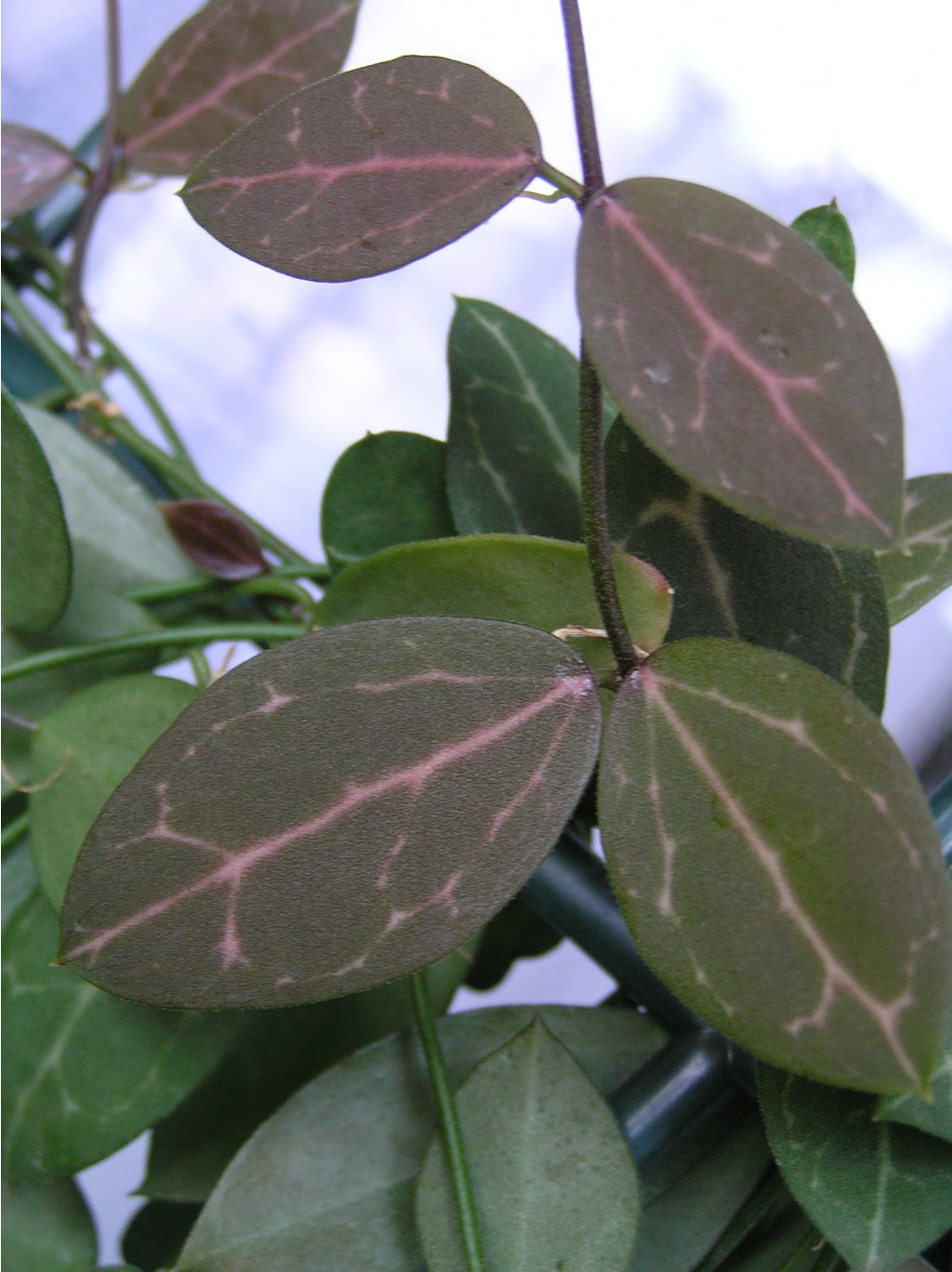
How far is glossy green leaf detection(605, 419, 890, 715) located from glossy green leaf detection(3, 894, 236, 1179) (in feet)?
0.88

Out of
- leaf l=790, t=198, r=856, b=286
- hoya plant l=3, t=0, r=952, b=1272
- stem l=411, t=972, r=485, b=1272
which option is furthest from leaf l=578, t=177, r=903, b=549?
stem l=411, t=972, r=485, b=1272

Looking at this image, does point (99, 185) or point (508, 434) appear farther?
point (99, 185)

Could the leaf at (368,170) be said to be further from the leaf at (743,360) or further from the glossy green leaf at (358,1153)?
the glossy green leaf at (358,1153)

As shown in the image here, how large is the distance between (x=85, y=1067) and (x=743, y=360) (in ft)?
1.23

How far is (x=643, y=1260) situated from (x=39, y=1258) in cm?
28

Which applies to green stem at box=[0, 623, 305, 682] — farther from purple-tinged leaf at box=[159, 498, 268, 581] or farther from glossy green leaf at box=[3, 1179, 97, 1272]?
glossy green leaf at box=[3, 1179, 97, 1272]

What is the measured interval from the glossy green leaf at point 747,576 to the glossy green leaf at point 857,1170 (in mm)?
123

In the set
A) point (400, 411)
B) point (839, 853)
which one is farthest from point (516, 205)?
point (839, 853)

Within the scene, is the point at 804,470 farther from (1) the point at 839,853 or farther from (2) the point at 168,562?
(2) the point at 168,562

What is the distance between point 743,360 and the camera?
0.75 ft

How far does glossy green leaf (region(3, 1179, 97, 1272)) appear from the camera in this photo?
46cm

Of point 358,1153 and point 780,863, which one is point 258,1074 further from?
point 780,863

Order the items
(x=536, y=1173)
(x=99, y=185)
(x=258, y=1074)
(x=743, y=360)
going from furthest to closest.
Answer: (x=99, y=185), (x=258, y=1074), (x=536, y=1173), (x=743, y=360)

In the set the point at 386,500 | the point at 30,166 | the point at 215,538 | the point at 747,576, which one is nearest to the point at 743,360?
the point at 747,576
